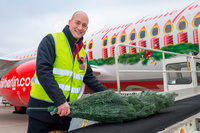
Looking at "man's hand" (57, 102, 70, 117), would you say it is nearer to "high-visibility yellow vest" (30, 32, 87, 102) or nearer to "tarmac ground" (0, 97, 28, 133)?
"high-visibility yellow vest" (30, 32, 87, 102)

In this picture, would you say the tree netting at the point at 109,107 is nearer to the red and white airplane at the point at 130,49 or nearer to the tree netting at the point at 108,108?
the tree netting at the point at 108,108

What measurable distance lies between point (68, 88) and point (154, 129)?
68cm

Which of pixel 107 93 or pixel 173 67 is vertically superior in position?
pixel 173 67

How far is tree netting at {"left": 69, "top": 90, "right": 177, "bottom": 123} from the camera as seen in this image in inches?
52.9

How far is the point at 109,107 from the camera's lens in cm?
142

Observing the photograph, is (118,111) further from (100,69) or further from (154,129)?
(100,69)

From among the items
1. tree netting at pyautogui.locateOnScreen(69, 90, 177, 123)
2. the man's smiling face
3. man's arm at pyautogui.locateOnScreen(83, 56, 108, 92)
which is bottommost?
tree netting at pyautogui.locateOnScreen(69, 90, 177, 123)

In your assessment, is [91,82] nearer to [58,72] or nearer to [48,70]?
[58,72]

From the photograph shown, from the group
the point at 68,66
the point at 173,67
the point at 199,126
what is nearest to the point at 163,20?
the point at 173,67

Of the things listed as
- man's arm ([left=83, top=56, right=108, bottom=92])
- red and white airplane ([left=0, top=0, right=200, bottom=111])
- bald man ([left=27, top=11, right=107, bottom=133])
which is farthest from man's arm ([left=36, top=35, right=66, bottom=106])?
red and white airplane ([left=0, top=0, right=200, bottom=111])

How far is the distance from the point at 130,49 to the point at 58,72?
4.75 m

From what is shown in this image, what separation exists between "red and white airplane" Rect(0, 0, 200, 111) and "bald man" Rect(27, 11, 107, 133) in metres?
2.90

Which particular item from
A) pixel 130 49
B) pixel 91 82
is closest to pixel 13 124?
pixel 130 49

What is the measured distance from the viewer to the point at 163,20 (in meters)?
5.77
